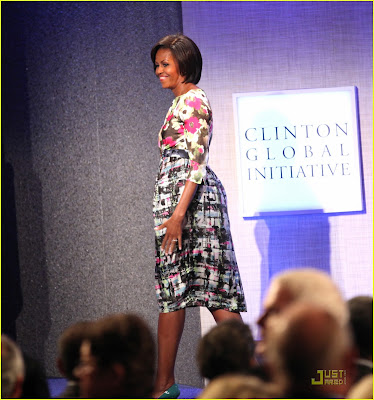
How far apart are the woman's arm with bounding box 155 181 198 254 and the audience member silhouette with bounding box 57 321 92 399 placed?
3.21ft

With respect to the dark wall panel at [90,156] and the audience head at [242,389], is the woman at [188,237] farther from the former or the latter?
the audience head at [242,389]

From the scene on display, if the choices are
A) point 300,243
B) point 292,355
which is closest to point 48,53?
point 300,243

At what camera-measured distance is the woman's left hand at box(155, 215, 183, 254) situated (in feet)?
8.43

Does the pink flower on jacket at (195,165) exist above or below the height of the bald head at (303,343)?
above

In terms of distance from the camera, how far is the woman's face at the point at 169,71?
9.11ft

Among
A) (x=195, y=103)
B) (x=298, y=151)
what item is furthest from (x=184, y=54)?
(x=298, y=151)

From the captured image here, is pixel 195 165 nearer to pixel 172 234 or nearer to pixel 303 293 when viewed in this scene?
pixel 172 234

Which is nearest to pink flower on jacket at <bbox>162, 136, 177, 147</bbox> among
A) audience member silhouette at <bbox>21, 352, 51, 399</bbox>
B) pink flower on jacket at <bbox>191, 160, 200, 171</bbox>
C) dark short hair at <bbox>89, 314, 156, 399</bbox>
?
pink flower on jacket at <bbox>191, 160, 200, 171</bbox>

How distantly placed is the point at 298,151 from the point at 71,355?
2.39 m

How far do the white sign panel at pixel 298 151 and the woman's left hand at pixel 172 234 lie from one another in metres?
1.17


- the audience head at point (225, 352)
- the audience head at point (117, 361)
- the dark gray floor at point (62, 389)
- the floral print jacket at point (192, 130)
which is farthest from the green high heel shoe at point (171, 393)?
the audience head at point (117, 361)

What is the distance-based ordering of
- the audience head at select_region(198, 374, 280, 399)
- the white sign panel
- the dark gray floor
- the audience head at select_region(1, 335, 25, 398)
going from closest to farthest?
the audience head at select_region(198, 374, 280, 399), the audience head at select_region(1, 335, 25, 398), the dark gray floor, the white sign panel

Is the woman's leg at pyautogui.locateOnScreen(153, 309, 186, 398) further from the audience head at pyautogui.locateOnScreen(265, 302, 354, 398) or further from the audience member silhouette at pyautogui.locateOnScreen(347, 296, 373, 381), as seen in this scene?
the audience head at pyautogui.locateOnScreen(265, 302, 354, 398)

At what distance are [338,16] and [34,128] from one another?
168 centimetres
